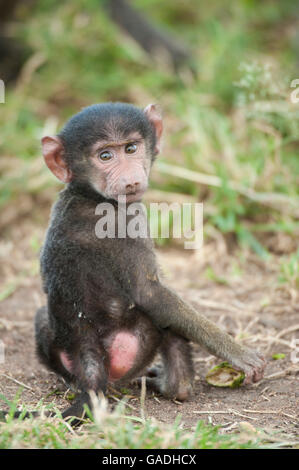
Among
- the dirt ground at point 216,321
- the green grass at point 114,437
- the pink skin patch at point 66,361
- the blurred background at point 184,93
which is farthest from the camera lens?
the blurred background at point 184,93

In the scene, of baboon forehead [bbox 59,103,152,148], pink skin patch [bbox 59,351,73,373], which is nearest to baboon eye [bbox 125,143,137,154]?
baboon forehead [bbox 59,103,152,148]

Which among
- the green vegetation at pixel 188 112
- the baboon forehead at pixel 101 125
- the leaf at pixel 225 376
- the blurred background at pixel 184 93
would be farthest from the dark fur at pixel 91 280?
the blurred background at pixel 184 93

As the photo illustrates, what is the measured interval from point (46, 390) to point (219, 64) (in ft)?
17.1

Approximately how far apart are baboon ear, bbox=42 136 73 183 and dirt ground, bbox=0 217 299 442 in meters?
1.20

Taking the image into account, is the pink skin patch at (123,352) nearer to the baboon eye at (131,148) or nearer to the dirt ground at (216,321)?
the dirt ground at (216,321)

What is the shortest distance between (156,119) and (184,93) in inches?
147

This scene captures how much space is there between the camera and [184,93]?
7.54 meters

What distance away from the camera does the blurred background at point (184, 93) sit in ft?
19.4

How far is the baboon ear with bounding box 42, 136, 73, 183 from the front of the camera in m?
3.65

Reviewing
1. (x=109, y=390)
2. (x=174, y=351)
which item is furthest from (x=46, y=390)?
(x=174, y=351)

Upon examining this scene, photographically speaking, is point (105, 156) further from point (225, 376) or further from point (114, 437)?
point (114, 437)

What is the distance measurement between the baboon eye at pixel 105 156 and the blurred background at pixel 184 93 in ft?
6.17

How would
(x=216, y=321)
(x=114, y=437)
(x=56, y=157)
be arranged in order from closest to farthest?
(x=114, y=437), (x=56, y=157), (x=216, y=321)

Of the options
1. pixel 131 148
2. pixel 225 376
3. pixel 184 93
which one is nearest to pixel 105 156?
pixel 131 148
